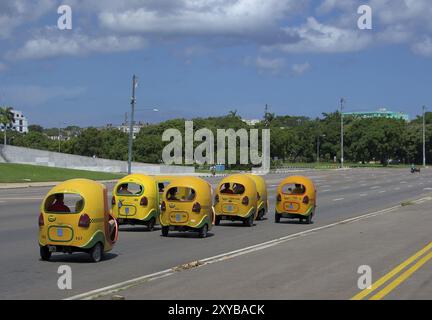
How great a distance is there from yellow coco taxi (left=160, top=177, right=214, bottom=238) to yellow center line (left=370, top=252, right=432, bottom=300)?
6.30m

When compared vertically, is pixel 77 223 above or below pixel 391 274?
above

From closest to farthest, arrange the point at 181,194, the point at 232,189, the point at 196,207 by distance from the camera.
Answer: the point at 196,207, the point at 181,194, the point at 232,189

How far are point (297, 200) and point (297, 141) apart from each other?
130085mm

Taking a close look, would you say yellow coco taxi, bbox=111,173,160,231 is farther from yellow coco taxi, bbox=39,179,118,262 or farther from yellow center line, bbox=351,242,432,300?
yellow center line, bbox=351,242,432,300

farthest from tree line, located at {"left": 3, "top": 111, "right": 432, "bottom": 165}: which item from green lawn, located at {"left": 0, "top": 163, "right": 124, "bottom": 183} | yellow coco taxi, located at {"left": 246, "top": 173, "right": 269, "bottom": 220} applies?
yellow coco taxi, located at {"left": 246, "top": 173, "right": 269, "bottom": 220}

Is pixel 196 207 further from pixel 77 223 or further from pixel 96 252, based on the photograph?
pixel 77 223

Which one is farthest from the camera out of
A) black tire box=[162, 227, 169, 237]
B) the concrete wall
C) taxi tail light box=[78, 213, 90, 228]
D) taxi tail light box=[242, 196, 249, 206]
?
the concrete wall

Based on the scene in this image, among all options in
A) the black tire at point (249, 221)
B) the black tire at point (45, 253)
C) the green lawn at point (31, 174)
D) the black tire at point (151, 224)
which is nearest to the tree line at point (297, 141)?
the green lawn at point (31, 174)

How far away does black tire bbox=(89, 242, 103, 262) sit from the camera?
45.1 feet

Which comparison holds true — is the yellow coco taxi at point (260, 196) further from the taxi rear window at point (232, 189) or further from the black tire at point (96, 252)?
the black tire at point (96, 252)

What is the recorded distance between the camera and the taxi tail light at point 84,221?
43.9 feet

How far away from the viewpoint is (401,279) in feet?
37.0

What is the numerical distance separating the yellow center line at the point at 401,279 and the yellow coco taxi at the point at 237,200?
8577 mm

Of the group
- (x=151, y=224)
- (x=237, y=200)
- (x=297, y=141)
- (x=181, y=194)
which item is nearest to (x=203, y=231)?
(x=181, y=194)
